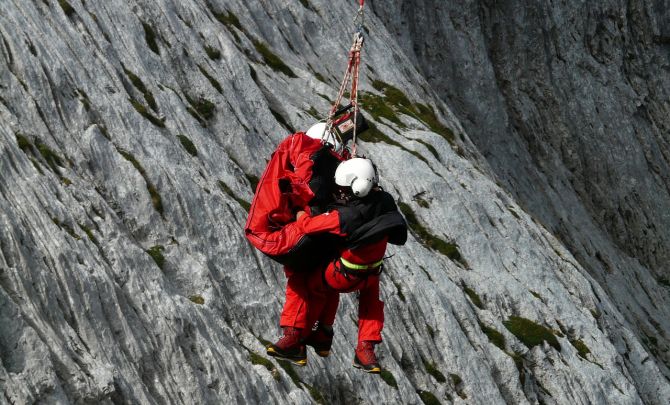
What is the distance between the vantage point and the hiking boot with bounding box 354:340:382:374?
20.5 meters

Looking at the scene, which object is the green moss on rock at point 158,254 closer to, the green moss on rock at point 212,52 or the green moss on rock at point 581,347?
the green moss on rock at point 212,52

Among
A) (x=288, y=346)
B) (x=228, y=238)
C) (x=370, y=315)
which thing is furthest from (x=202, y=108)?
(x=288, y=346)

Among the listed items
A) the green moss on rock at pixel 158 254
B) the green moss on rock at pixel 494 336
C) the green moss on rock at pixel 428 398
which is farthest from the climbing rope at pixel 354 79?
the green moss on rock at pixel 494 336

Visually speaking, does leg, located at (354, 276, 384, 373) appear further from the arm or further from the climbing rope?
the climbing rope

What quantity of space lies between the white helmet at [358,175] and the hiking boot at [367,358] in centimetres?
354

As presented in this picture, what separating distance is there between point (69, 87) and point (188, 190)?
15.8 ft

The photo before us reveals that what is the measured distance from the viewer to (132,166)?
106 ft

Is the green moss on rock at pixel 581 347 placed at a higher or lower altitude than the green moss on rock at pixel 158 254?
lower

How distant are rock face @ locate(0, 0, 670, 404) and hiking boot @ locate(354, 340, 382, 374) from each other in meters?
6.28

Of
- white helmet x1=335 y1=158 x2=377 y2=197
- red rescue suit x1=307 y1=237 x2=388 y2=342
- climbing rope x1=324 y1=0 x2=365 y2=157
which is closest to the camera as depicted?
white helmet x1=335 y1=158 x2=377 y2=197

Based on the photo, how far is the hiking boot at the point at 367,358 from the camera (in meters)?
20.5

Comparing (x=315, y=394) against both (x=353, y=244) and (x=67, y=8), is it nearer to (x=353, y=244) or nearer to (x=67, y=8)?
(x=353, y=244)

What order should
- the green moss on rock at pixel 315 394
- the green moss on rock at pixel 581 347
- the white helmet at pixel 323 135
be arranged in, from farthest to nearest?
the green moss on rock at pixel 581 347, the green moss on rock at pixel 315 394, the white helmet at pixel 323 135

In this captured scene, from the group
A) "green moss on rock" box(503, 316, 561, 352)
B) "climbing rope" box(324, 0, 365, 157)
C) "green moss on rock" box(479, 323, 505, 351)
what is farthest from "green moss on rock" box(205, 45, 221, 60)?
"climbing rope" box(324, 0, 365, 157)
